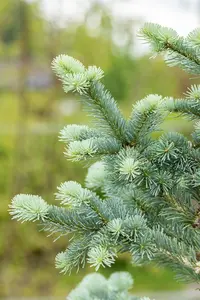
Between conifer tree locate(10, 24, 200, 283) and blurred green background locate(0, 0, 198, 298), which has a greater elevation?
blurred green background locate(0, 0, 198, 298)

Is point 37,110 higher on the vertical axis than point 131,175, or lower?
higher

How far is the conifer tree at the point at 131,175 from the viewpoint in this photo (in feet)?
2.57

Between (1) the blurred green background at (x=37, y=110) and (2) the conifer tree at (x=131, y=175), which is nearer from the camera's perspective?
(2) the conifer tree at (x=131, y=175)

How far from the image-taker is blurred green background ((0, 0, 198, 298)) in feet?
14.2

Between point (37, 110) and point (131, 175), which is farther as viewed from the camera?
point (37, 110)

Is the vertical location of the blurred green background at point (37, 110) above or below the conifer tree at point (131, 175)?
above

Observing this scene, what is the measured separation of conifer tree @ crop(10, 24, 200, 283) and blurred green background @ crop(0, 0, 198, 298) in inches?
136

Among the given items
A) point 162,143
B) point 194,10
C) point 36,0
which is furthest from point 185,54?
point 194,10

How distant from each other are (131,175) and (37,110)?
4137 millimetres

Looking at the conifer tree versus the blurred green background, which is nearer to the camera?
the conifer tree

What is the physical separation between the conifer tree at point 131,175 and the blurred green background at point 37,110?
3449mm

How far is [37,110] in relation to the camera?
4.84 meters

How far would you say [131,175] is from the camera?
0.78 m

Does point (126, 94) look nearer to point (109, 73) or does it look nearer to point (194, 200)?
point (109, 73)
